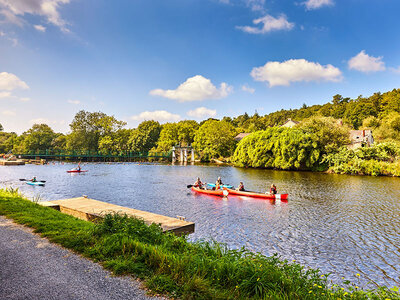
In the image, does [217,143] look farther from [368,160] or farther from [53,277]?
[53,277]

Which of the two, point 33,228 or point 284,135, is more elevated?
point 284,135

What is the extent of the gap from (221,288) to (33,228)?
6.82 meters

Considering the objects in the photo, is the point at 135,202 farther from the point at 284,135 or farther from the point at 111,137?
the point at 111,137

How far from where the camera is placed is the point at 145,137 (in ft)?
315

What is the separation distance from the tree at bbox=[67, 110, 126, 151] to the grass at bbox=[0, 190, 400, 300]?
96.0 m

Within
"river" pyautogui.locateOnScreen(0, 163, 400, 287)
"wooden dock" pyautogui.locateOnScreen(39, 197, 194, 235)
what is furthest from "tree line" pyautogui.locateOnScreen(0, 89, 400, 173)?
"wooden dock" pyautogui.locateOnScreen(39, 197, 194, 235)

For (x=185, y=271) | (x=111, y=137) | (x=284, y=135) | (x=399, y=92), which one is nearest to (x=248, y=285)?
(x=185, y=271)

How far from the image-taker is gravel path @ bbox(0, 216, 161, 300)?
4.52 meters

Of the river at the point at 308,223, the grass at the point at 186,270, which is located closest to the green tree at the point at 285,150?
the river at the point at 308,223

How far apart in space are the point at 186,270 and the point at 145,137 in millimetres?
93586

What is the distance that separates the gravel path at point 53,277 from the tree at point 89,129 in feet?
317

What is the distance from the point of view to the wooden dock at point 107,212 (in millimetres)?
10073

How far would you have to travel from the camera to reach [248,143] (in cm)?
5812

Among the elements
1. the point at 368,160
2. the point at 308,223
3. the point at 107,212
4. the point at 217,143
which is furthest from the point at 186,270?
the point at 217,143
